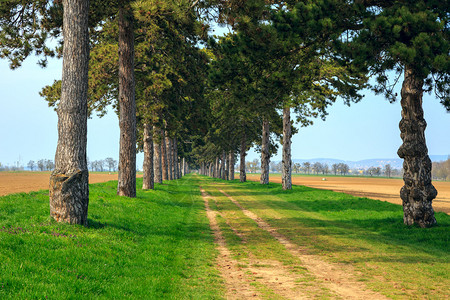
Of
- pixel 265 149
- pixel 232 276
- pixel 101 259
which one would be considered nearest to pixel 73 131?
pixel 101 259

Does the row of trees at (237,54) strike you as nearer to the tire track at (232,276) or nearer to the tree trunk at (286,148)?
the tire track at (232,276)

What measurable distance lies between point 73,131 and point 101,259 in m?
4.65

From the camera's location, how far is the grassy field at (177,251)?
679 centimetres

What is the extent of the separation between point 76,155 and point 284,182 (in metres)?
23.3

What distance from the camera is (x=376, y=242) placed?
11.9 meters

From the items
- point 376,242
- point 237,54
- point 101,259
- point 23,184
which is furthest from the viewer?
point 23,184

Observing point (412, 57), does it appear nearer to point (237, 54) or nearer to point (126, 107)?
point (237, 54)

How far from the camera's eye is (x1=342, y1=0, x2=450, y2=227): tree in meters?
11.0

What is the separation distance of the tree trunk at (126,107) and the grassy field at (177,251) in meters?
3.81

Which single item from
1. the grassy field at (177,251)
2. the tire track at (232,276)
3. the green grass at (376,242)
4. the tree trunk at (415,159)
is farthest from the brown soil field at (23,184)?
the tree trunk at (415,159)

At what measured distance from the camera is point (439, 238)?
12.2 m

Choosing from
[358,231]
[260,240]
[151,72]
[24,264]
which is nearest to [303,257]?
[260,240]

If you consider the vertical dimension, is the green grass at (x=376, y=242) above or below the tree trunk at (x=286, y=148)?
below

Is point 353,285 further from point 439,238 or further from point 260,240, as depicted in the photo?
point 439,238
